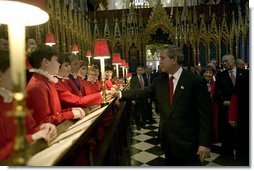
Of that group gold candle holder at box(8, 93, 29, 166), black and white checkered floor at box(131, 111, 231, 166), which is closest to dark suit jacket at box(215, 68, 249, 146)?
black and white checkered floor at box(131, 111, 231, 166)

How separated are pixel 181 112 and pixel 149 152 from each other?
2.39 metres

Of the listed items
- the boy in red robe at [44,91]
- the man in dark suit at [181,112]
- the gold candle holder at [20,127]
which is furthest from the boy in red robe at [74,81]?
the gold candle holder at [20,127]

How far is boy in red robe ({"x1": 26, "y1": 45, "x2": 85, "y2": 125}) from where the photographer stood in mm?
1783

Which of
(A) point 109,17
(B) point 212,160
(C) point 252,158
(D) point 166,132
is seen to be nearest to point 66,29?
(A) point 109,17

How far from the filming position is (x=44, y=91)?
1.86m

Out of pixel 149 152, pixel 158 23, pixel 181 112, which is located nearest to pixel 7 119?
pixel 181 112

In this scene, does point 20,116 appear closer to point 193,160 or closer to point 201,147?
point 201,147

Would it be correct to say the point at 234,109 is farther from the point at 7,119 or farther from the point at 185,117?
the point at 7,119

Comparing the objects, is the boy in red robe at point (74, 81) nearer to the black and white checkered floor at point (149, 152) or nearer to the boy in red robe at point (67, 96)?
the boy in red robe at point (67, 96)

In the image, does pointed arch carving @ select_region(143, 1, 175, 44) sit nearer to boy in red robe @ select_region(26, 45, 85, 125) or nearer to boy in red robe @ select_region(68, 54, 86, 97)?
boy in red robe @ select_region(68, 54, 86, 97)

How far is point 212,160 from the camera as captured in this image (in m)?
3.82

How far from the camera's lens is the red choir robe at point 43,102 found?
178 cm

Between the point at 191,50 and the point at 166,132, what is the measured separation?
9.60m

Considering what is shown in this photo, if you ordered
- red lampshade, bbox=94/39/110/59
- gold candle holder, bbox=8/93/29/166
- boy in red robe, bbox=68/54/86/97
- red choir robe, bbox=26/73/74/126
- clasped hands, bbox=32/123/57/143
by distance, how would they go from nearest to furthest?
gold candle holder, bbox=8/93/29/166 < clasped hands, bbox=32/123/57/143 < red choir robe, bbox=26/73/74/126 < boy in red robe, bbox=68/54/86/97 < red lampshade, bbox=94/39/110/59
